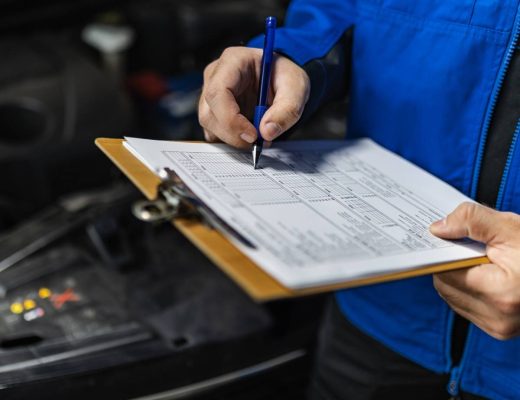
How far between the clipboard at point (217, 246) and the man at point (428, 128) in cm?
5

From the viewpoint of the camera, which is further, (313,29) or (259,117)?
(313,29)

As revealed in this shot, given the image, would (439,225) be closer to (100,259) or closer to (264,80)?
(264,80)

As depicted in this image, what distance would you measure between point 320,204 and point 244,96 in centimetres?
16

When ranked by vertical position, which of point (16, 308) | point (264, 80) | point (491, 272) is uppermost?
point (264, 80)

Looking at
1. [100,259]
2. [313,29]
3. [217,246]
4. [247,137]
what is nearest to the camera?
[217,246]

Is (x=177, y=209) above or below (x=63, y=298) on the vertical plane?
above

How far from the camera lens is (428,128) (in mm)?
597

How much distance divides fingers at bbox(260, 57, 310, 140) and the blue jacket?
3 cm

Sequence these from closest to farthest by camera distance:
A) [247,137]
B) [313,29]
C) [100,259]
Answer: [247,137], [313,29], [100,259]

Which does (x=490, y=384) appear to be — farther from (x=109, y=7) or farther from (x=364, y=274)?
(x=109, y=7)

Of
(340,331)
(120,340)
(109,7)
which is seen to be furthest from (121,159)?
(109,7)

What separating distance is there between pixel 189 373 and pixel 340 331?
0.21 meters

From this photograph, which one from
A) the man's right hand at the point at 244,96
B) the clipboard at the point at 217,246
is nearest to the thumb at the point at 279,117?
the man's right hand at the point at 244,96

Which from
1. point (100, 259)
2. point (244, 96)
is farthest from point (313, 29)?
point (100, 259)
